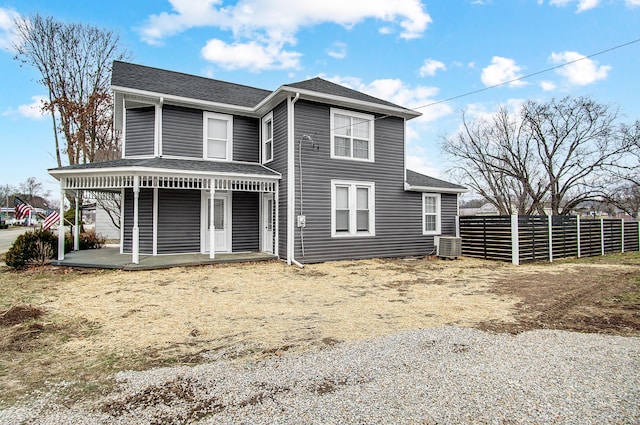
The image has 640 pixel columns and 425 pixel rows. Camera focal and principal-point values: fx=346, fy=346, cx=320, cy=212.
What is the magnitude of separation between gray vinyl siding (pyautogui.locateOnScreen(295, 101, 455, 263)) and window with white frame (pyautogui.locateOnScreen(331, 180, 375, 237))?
175 millimetres

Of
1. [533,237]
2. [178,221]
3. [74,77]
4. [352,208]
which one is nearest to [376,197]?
[352,208]

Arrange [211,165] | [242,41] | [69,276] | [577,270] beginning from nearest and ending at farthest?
[69,276] → [577,270] → [211,165] → [242,41]

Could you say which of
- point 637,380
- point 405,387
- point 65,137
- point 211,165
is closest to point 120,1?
point 211,165

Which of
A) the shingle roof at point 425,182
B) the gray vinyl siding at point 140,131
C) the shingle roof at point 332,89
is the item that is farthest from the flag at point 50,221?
the shingle roof at point 425,182

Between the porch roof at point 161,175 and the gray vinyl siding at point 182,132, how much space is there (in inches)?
17.4

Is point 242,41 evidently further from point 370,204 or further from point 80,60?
point 80,60

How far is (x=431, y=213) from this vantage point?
13656 mm

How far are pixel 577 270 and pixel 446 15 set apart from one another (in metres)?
9.67

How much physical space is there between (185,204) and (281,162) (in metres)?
3.55

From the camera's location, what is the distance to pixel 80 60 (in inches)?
792

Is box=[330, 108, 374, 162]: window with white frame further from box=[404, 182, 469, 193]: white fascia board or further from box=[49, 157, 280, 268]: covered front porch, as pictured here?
box=[49, 157, 280, 268]: covered front porch

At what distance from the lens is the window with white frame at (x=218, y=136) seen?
1207cm

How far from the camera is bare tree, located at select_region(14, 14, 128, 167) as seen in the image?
19094 mm

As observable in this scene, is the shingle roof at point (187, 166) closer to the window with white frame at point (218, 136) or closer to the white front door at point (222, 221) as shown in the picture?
the window with white frame at point (218, 136)
